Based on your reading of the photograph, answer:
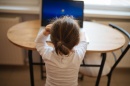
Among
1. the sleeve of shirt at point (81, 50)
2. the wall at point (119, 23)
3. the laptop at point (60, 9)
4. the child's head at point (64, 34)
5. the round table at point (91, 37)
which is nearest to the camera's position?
the child's head at point (64, 34)

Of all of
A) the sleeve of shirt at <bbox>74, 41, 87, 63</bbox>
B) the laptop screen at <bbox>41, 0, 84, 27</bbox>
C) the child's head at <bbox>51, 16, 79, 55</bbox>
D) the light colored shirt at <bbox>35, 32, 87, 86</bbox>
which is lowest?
the light colored shirt at <bbox>35, 32, 87, 86</bbox>

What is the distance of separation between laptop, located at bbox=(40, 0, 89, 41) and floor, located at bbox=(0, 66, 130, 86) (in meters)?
0.89

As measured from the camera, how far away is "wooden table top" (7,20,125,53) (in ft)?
4.00

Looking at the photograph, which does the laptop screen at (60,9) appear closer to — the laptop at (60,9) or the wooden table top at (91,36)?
the laptop at (60,9)

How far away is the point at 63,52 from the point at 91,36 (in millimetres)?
495

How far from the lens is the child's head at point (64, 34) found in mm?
902

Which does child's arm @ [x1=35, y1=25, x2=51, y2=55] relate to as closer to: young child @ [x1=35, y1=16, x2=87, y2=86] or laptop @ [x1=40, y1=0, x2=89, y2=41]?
young child @ [x1=35, y1=16, x2=87, y2=86]

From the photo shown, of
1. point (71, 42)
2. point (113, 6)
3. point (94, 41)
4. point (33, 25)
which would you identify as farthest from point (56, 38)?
point (113, 6)

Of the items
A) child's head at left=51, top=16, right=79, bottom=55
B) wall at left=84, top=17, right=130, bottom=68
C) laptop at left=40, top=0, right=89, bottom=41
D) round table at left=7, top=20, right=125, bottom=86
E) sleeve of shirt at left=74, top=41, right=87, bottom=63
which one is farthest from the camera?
wall at left=84, top=17, right=130, bottom=68

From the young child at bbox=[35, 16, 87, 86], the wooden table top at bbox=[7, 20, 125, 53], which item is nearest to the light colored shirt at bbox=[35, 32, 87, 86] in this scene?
the young child at bbox=[35, 16, 87, 86]

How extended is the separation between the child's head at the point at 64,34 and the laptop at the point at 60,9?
507 mm

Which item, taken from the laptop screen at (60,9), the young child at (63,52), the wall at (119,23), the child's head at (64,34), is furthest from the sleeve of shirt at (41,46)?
the wall at (119,23)

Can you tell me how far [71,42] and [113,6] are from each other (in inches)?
50.4

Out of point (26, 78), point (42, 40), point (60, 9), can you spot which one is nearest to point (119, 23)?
point (60, 9)
